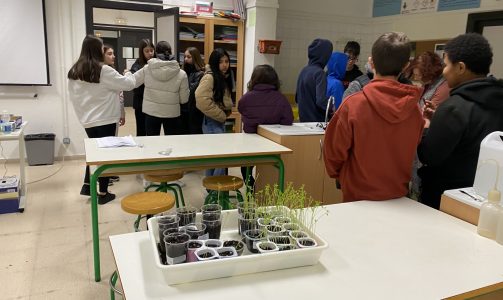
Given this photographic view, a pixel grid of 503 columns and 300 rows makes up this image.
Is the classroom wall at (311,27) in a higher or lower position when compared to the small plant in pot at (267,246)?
higher

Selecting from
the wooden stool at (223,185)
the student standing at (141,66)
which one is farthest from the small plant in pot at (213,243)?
the student standing at (141,66)

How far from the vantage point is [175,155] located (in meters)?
2.58

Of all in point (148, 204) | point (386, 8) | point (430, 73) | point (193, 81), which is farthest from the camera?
point (386, 8)

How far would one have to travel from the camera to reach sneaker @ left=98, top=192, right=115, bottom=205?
12.4 ft

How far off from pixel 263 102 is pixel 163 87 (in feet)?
3.85

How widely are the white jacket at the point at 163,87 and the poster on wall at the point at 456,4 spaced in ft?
12.3

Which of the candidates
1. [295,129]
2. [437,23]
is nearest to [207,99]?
[295,129]

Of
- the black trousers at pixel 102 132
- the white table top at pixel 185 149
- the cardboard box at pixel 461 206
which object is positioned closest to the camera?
the cardboard box at pixel 461 206

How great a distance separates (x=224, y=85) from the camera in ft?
12.7

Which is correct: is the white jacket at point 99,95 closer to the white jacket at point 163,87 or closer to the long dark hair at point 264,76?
the white jacket at point 163,87

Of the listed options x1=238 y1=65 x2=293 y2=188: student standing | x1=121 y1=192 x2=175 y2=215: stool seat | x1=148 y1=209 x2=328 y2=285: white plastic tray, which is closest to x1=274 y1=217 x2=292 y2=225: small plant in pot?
x1=148 y1=209 x2=328 y2=285: white plastic tray

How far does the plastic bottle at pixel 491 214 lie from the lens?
4.84ft

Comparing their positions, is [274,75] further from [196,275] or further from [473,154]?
[196,275]

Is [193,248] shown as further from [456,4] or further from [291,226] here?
[456,4]
